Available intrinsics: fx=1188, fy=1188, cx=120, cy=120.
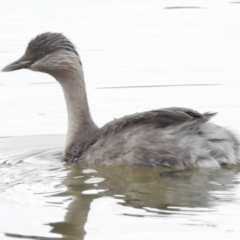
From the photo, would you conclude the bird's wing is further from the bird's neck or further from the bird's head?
the bird's head

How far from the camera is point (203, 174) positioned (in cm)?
1156

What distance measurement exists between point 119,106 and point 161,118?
2.73 m

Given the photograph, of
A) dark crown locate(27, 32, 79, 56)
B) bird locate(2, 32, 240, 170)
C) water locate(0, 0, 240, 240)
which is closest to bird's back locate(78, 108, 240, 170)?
bird locate(2, 32, 240, 170)

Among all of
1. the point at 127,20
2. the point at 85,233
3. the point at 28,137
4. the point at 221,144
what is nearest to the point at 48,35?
the point at 28,137

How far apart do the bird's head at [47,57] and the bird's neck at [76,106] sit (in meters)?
0.10

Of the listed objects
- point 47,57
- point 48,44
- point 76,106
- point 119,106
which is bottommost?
Answer: point 119,106

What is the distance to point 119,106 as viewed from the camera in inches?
571

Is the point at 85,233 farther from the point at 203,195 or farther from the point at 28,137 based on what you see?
the point at 28,137

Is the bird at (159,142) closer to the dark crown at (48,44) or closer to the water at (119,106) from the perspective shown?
the water at (119,106)

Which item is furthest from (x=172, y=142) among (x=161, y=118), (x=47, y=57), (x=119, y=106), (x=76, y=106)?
(x=119, y=106)

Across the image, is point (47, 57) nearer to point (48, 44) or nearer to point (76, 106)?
point (48, 44)

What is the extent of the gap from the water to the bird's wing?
451mm

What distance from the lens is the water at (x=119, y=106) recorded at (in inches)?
390

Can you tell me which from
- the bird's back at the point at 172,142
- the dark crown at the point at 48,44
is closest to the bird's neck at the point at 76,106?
the dark crown at the point at 48,44
